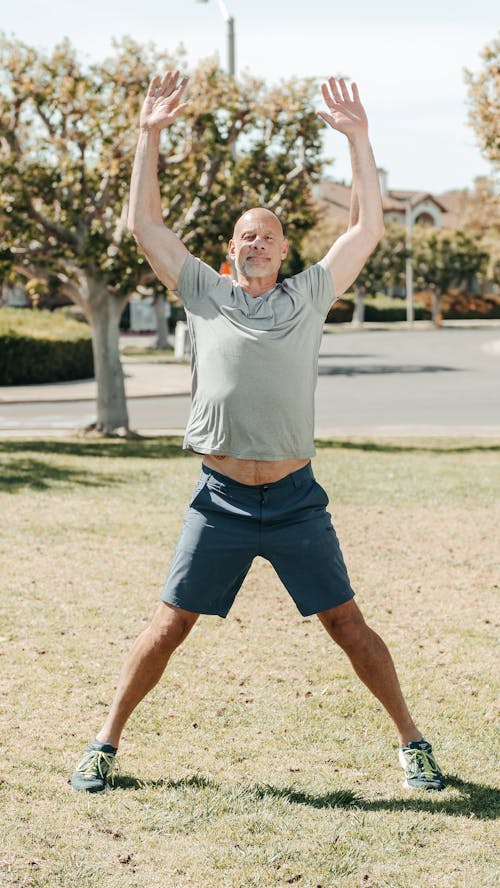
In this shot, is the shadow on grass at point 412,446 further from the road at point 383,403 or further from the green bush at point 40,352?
the green bush at point 40,352

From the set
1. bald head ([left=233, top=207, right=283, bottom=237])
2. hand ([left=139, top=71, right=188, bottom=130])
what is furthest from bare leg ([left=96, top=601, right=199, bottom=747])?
hand ([left=139, top=71, right=188, bottom=130])

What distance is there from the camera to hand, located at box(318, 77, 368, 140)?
428 cm

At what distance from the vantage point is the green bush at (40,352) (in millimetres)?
28031

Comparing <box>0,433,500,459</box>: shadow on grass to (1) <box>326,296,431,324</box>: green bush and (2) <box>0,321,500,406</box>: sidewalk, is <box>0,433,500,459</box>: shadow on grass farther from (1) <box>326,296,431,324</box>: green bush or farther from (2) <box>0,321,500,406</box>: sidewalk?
(1) <box>326,296,431,324</box>: green bush

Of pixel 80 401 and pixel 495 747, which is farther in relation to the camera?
pixel 80 401

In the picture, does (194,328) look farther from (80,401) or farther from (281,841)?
(80,401)

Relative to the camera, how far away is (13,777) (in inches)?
168

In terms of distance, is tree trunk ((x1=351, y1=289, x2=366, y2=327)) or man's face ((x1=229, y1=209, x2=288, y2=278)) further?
tree trunk ((x1=351, y1=289, x2=366, y2=327))

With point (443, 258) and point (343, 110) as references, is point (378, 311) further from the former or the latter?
point (343, 110)

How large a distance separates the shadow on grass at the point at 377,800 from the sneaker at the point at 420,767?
3 centimetres

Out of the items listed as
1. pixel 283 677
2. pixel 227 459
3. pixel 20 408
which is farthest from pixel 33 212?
pixel 227 459

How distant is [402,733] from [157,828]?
3.12 ft

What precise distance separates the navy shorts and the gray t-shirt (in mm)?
152

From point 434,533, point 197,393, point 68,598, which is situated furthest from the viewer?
point 434,533
